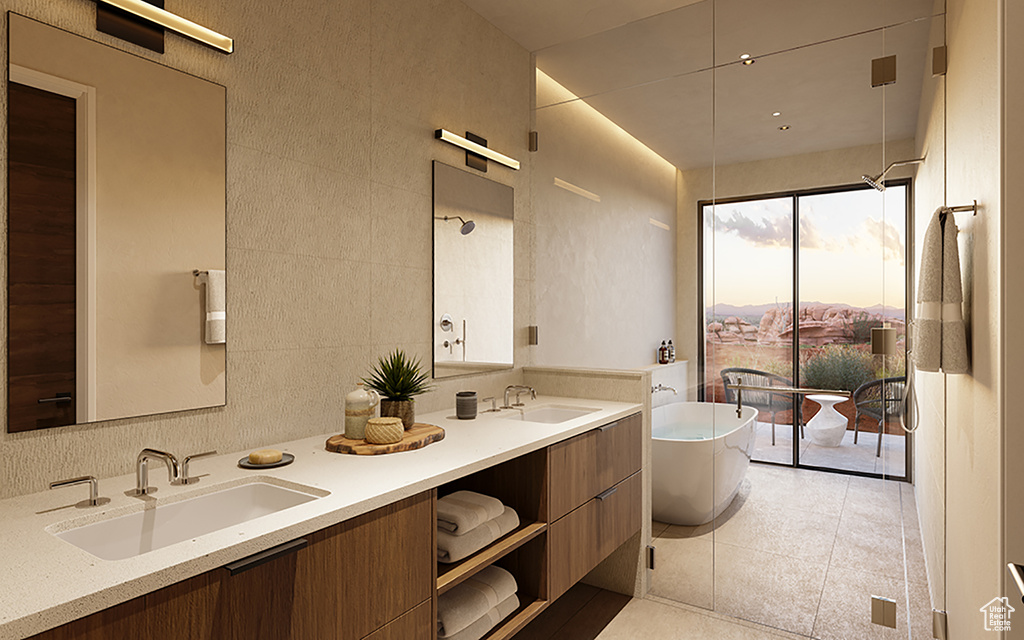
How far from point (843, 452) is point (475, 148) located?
2122 mm

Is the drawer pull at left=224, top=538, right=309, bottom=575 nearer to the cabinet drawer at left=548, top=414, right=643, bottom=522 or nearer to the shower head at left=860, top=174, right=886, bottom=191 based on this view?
the cabinet drawer at left=548, top=414, right=643, bottom=522

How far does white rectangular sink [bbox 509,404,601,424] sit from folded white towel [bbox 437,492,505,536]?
0.76 m

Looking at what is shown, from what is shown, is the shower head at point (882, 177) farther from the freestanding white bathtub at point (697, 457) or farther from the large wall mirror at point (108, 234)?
the large wall mirror at point (108, 234)

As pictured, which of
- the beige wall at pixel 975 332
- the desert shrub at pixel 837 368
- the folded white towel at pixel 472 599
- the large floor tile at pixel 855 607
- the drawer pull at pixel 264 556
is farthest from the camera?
the desert shrub at pixel 837 368

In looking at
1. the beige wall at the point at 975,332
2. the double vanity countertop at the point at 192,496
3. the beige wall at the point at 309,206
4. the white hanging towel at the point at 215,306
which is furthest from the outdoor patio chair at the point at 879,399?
the white hanging towel at the point at 215,306

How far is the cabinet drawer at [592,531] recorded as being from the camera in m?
2.12

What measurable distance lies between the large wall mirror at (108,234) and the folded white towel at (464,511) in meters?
0.77

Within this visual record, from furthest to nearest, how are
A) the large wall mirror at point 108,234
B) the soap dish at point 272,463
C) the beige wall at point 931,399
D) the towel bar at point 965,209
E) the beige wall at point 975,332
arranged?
the beige wall at point 931,399 → the soap dish at point 272,463 → the towel bar at point 965,209 → the large wall mirror at point 108,234 → the beige wall at point 975,332

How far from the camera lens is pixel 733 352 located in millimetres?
2654

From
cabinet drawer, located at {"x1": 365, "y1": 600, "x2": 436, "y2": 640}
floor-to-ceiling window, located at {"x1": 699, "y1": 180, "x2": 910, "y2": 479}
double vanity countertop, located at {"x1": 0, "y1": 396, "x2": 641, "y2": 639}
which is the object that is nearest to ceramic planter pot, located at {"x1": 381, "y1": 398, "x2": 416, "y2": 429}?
double vanity countertop, located at {"x1": 0, "y1": 396, "x2": 641, "y2": 639}

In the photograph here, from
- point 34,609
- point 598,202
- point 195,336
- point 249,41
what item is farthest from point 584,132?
point 34,609

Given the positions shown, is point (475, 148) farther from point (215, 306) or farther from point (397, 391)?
point (215, 306)
